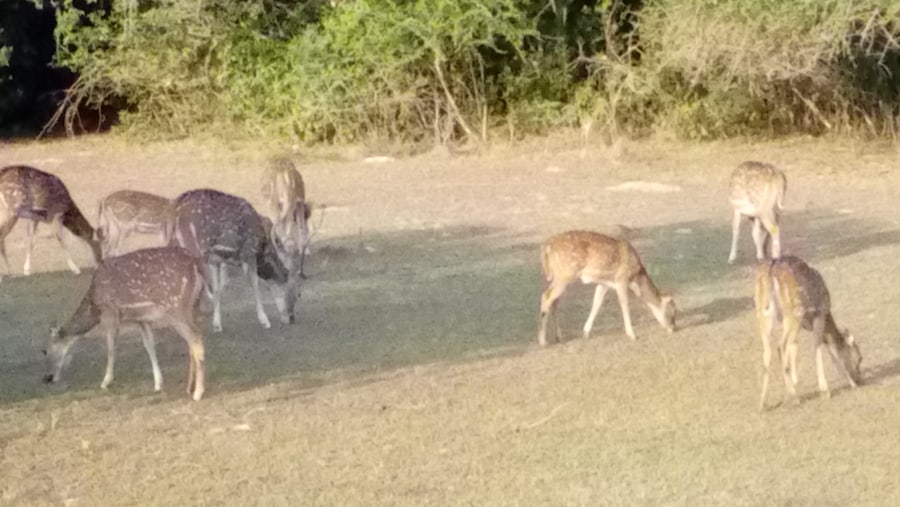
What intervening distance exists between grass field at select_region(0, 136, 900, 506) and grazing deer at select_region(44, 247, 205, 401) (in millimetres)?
294

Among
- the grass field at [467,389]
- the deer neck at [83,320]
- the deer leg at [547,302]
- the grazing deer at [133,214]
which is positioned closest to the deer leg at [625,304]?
the grass field at [467,389]

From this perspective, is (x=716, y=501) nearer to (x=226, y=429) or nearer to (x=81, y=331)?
(x=226, y=429)

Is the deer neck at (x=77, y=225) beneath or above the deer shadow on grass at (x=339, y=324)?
above

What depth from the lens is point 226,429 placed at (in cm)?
826

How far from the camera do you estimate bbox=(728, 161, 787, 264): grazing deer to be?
13398 millimetres

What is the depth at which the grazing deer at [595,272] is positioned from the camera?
34.1ft

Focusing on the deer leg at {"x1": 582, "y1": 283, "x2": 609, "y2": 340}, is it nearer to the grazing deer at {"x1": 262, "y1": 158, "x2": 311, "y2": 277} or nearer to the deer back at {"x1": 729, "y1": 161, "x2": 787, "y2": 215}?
the grazing deer at {"x1": 262, "y1": 158, "x2": 311, "y2": 277}

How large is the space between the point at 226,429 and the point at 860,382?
154 inches

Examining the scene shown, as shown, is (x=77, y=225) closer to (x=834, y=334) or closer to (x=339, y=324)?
(x=339, y=324)

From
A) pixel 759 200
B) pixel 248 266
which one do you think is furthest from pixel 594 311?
pixel 759 200

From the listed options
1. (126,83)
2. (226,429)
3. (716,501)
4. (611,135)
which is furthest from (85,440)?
(126,83)

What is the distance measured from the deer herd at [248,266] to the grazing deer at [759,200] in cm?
1

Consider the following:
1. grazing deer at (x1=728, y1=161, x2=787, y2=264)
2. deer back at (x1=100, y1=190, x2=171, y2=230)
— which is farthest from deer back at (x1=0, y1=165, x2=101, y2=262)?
grazing deer at (x1=728, y1=161, x2=787, y2=264)

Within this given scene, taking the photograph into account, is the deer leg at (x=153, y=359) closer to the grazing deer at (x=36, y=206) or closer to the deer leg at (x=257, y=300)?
the deer leg at (x=257, y=300)
